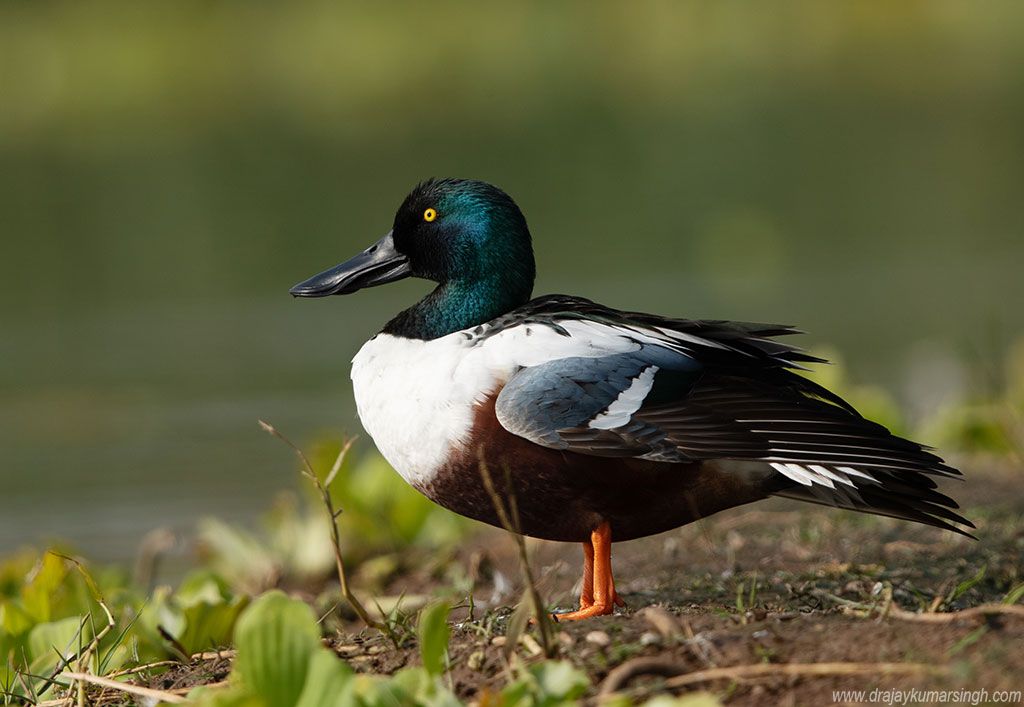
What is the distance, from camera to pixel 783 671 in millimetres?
2438

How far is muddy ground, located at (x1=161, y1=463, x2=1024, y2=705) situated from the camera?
245cm

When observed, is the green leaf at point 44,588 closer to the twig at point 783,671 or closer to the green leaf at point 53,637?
the green leaf at point 53,637

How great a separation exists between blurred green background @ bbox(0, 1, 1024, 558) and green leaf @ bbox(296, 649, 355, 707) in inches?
125

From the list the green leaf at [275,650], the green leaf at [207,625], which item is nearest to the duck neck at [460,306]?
the green leaf at [207,625]

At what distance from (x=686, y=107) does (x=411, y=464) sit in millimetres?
16571

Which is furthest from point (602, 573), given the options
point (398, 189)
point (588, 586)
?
point (398, 189)

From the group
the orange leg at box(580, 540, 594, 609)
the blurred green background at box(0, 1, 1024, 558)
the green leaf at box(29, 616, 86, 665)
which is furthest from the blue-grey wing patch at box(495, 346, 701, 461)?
the blurred green background at box(0, 1, 1024, 558)

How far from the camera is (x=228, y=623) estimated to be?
3.58 m

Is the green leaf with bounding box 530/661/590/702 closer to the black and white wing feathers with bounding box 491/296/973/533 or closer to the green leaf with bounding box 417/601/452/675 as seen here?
the green leaf with bounding box 417/601/452/675

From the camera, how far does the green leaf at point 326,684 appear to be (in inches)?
93.0

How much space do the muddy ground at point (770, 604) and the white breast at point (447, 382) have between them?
0.40 metres

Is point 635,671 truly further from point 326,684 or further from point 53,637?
point 53,637

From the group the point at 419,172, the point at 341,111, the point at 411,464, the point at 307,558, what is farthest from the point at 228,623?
the point at 341,111

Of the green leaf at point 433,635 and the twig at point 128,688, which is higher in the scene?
the green leaf at point 433,635
